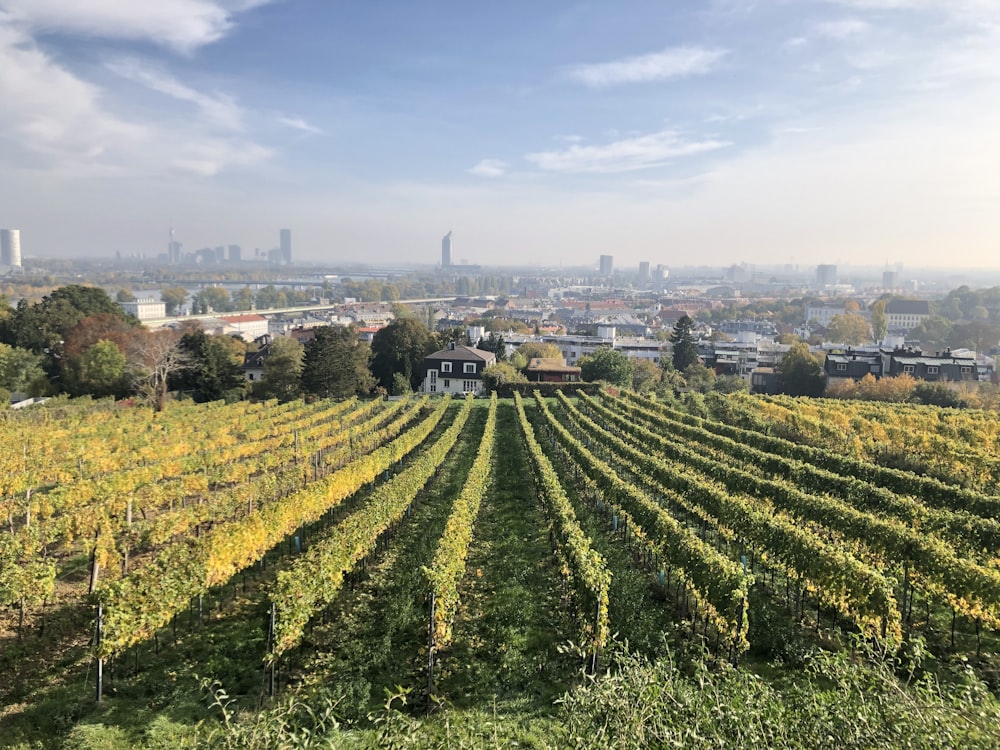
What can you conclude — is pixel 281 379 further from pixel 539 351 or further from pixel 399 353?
pixel 539 351

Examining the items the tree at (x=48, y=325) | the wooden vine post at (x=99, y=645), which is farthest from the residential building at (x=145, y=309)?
the wooden vine post at (x=99, y=645)

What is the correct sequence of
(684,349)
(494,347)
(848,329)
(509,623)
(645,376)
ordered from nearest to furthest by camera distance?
(509,623) → (645,376) → (494,347) → (684,349) → (848,329)

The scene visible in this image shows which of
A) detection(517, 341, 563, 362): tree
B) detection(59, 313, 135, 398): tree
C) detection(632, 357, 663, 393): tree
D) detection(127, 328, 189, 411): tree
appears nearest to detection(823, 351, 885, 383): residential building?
detection(632, 357, 663, 393): tree

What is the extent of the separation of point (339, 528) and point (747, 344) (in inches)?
3319

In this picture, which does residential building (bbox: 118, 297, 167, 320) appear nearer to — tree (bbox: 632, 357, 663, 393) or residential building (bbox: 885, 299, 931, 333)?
tree (bbox: 632, 357, 663, 393)

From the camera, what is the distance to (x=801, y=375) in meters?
57.2

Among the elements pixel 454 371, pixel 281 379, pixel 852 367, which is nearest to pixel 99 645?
pixel 281 379

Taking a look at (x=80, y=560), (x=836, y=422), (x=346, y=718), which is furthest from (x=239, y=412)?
(x=836, y=422)

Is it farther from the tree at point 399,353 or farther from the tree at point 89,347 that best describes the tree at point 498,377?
the tree at point 89,347

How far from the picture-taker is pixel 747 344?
87.9 meters

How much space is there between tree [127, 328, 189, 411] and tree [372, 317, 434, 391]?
17.3m

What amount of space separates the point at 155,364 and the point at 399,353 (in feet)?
69.5

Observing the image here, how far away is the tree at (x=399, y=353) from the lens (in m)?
56.5

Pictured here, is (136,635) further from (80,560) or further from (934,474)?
(934,474)
